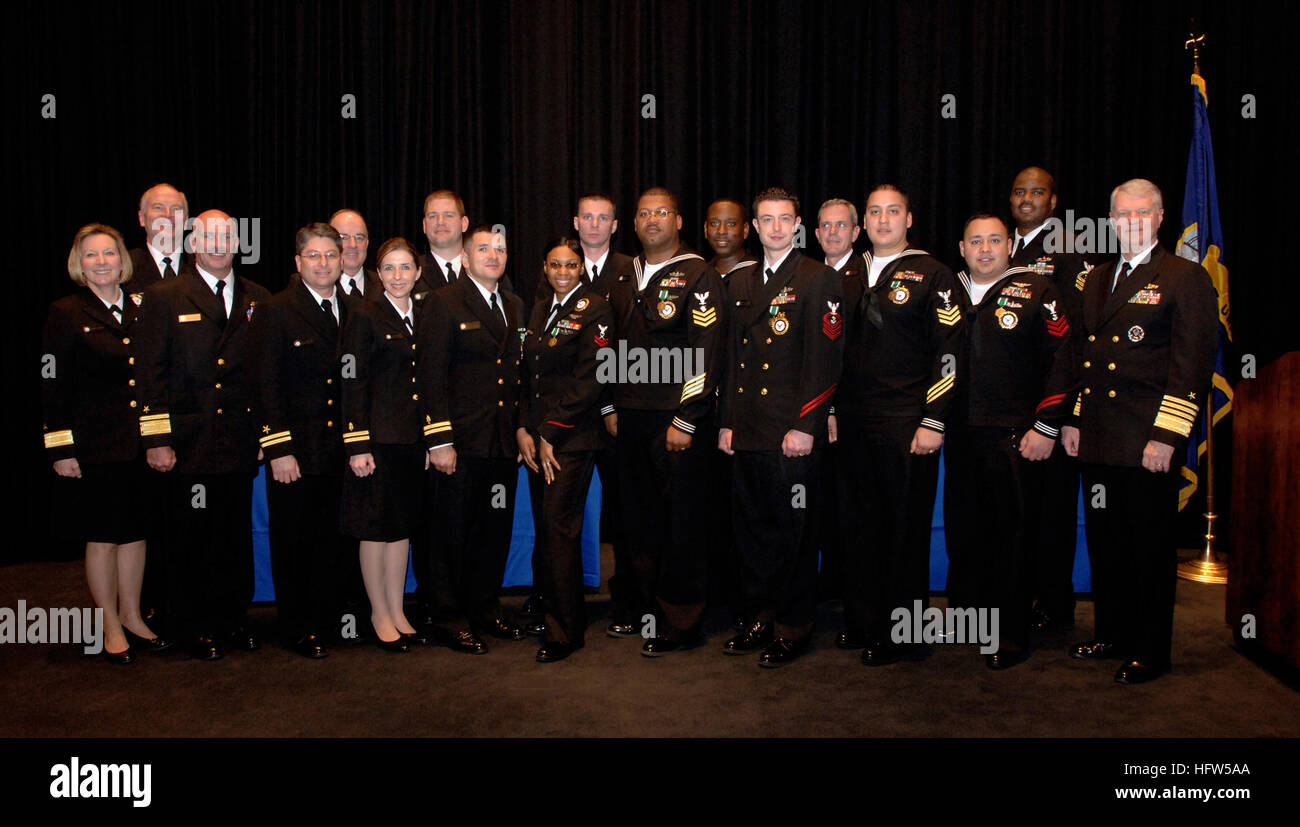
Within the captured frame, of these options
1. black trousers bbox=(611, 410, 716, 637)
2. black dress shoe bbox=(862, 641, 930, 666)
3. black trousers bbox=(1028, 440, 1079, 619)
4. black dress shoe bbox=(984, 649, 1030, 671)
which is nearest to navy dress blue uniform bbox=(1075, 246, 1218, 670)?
black dress shoe bbox=(984, 649, 1030, 671)

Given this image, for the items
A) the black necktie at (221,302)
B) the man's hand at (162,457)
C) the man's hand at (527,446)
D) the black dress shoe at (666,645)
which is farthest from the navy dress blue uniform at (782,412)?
the man's hand at (162,457)

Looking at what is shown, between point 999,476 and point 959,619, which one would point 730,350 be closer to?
point 999,476

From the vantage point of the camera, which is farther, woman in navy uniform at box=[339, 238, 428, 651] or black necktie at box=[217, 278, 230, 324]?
black necktie at box=[217, 278, 230, 324]

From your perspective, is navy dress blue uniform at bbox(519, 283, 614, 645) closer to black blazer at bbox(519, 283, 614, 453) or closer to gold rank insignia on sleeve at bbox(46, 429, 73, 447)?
black blazer at bbox(519, 283, 614, 453)

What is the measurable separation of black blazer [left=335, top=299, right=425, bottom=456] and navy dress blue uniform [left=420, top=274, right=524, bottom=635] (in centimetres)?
7

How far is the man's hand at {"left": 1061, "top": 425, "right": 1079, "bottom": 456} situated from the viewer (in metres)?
3.78

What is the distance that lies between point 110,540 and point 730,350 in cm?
263

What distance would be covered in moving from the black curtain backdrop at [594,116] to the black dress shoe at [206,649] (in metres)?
3.10

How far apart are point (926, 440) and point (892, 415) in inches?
6.7

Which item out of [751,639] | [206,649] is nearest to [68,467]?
[206,649]

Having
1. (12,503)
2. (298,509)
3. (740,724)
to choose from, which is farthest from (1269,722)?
(12,503)

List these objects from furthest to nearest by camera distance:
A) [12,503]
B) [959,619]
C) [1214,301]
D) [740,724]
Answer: [12,503], [959,619], [1214,301], [740,724]

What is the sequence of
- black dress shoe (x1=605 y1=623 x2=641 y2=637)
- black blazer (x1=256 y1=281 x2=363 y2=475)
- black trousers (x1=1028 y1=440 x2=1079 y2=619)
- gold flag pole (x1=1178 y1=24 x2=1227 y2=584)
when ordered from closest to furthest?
1. black blazer (x1=256 y1=281 x2=363 y2=475)
2. black dress shoe (x1=605 y1=623 x2=641 y2=637)
3. black trousers (x1=1028 y1=440 x2=1079 y2=619)
4. gold flag pole (x1=1178 y1=24 x2=1227 y2=584)

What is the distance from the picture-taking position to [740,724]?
10.1 ft
